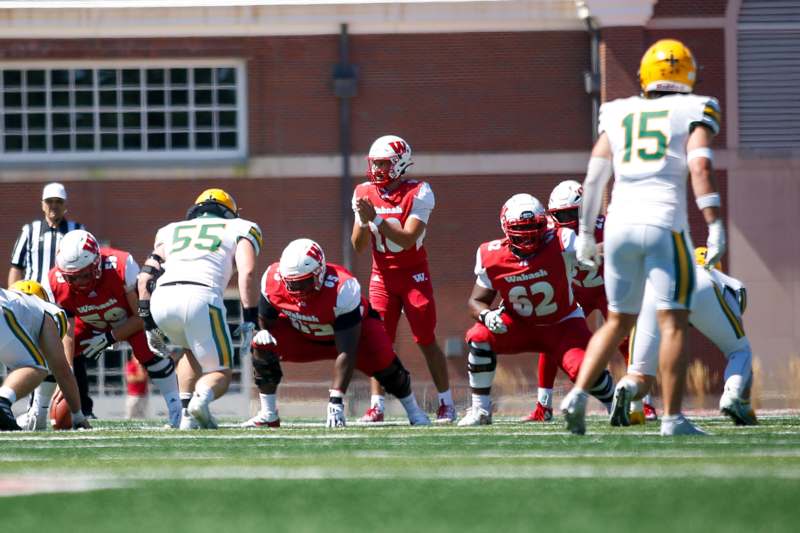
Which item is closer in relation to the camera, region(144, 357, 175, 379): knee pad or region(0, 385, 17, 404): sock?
region(0, 385, 17, 404): sock

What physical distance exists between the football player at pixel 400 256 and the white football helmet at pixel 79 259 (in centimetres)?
180

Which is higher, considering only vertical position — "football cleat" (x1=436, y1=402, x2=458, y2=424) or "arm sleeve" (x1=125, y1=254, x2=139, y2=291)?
"arm sleeve" (x1=125, y1=254, x2=139, y2=291)

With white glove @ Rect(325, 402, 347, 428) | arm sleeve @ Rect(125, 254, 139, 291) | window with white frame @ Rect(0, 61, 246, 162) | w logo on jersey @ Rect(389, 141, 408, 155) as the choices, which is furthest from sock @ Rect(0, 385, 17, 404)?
window with white frame @ Rect(0, 61, 246, 162)

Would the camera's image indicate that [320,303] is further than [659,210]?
Yes

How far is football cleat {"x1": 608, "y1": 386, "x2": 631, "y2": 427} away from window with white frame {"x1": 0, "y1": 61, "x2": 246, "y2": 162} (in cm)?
1211

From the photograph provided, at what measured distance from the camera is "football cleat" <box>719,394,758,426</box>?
9047 millimetres

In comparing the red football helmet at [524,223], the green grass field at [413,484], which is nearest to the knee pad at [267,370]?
the red football helmet at [524,223]

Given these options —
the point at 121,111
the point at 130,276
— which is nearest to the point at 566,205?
the point at 130,276

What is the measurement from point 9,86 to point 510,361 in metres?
7.10

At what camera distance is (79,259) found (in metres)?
10.9

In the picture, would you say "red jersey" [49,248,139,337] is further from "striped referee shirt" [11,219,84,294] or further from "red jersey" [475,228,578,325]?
"striped referee shirt" [11,219,84,294]

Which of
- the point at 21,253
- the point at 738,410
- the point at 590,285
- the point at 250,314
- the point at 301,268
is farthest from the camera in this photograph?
the point at 21,253

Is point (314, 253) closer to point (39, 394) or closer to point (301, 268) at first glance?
point (301, 268)

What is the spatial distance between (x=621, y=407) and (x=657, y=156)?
1.47 m
